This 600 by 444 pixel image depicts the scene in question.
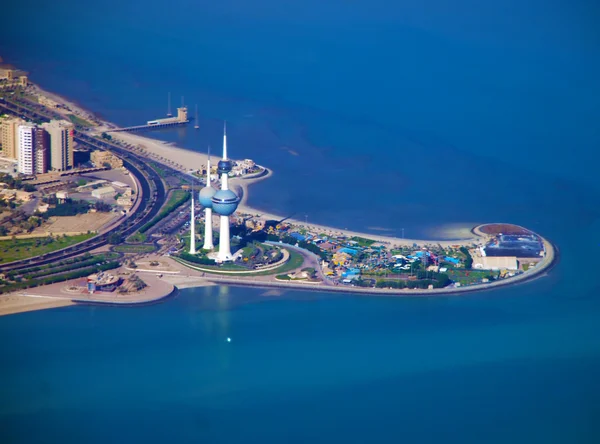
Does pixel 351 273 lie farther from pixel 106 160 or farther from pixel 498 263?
pixel 106 160

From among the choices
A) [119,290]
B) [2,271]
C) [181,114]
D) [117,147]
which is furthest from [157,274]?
[181,114]

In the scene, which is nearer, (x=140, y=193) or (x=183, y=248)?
(x=183, y=248)

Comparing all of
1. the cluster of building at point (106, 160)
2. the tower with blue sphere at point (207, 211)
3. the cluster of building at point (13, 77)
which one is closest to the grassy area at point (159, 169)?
the cluster of building at point (106, 160)

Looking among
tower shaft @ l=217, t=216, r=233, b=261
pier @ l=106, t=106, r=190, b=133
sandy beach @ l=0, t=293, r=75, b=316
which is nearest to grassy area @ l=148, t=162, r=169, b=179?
pier @ l=106, t=106, r=190, b=133

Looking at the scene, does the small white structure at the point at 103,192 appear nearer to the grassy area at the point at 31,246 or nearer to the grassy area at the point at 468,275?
the grassy area at the point at 31,246

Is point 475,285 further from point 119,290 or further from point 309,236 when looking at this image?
point 119,290

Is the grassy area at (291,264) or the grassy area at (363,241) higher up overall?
the grassy area at (363,241)

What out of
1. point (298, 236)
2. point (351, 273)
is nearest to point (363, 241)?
point (298, 236)
